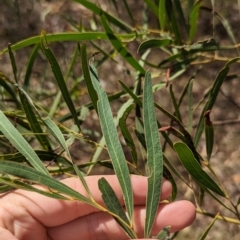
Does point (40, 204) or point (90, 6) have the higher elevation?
point (90, 6)

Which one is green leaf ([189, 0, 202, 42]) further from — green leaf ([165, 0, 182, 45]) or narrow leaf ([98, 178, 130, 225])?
narrow leaf ([98, 178, 130, 225])

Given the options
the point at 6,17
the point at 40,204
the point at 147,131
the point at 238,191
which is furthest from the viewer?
the point at 6,17

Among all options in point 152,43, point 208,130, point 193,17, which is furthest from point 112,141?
point 193,17

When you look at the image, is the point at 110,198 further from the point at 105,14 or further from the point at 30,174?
the point at 105,14

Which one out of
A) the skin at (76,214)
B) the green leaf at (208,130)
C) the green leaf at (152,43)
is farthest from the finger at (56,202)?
the green leaf at (152,43)

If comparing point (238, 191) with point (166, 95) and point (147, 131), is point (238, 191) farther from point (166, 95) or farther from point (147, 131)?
point (147, 131)

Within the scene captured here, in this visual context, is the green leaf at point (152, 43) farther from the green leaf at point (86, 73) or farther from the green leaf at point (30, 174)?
the green leaf at point (30, 174)

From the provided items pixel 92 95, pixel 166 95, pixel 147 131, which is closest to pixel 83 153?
pixel 166 95

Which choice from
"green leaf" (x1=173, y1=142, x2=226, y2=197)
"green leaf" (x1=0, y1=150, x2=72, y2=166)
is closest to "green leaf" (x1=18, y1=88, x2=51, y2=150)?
"green leaf" (x1=0, y1=150, x2=72, y2=166)
